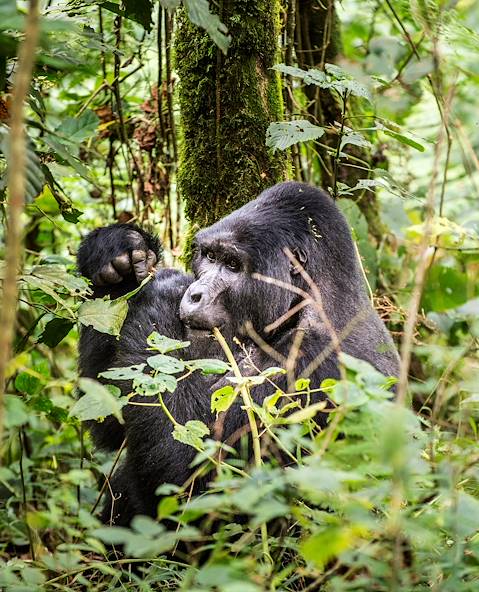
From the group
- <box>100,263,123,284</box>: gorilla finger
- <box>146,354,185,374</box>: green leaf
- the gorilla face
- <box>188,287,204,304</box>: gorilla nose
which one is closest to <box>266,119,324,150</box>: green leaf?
the gorilla face

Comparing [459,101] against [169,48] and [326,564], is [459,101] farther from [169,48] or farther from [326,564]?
[326,564]

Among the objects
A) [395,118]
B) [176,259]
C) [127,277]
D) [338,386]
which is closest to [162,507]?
[338,386]

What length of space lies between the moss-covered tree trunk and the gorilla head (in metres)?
0.32

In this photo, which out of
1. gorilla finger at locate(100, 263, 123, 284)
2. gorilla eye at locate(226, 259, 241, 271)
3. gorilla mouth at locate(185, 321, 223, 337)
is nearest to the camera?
gorilla mouth at locate(185, 321, 223, 337)

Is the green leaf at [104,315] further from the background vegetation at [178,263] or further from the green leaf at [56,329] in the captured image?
the green leaf at [56,329]

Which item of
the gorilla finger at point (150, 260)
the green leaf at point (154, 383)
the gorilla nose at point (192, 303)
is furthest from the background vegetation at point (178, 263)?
the gorilla nose at point (192, 303)

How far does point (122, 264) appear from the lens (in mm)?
3615

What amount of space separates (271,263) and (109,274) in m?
0.80

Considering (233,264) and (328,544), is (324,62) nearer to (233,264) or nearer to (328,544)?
(233,264)

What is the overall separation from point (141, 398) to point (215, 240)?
0.75 m

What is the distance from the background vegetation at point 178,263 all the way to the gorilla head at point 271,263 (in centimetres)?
27

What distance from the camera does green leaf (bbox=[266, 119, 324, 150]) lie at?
3.33m

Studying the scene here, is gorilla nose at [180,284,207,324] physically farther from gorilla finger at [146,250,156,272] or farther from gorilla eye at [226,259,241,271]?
gorilla finger at [146,250,156,272]

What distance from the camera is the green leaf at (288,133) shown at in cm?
333
